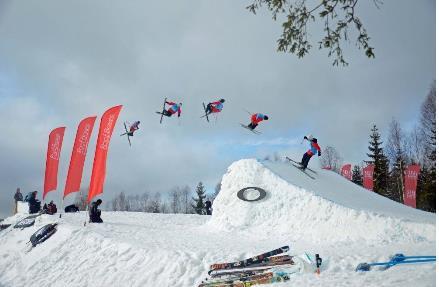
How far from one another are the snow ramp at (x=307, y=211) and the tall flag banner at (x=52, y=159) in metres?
10.8

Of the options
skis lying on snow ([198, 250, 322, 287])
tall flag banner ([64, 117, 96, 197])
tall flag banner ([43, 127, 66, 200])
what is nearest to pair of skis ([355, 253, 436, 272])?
skis lying on snow ([198, 250, 322, 287])

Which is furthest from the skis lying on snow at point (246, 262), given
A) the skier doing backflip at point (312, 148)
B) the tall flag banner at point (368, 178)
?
the tall flag banner at point (368, 178)

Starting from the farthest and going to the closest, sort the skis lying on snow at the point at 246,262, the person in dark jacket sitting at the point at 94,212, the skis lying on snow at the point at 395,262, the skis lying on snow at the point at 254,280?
1. the person in dark jacket sitting at the point at 94,212
2. the skis lying on snow at the point at 246,262
3. the skis lying on snow at the point at 395,262
4. the skis lying on snow at the point at 254,280

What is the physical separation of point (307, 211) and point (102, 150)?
1089cm

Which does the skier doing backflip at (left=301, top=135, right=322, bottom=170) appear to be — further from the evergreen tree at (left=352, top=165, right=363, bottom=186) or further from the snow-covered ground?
the evergreen tree at (left=352, top=165, right=363, bottom=186)

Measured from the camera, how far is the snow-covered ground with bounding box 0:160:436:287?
1012 cm

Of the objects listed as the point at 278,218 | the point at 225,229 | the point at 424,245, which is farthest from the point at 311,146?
the point at 424,245

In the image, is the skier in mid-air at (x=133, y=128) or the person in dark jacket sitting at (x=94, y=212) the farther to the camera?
the skier in mid-air at (x=133, y=128)

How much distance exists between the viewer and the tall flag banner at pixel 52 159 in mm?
22578

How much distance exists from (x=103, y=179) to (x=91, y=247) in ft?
15.2

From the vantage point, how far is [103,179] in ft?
59.6

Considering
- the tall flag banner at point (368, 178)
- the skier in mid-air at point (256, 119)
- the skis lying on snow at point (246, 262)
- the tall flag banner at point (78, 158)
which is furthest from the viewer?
the tall flag banner at point (368, 178)

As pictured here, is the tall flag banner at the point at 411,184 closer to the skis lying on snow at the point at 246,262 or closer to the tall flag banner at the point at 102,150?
the skis lying on snow at the point at 246,262

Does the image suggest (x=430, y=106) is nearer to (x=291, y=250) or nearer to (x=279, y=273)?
(x=291, y=250)
